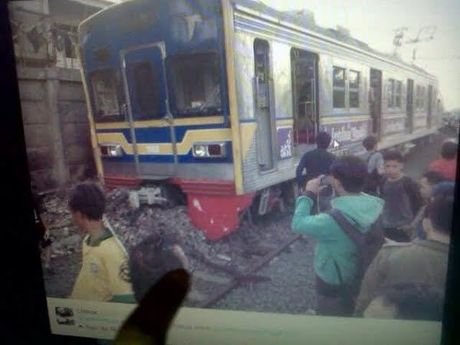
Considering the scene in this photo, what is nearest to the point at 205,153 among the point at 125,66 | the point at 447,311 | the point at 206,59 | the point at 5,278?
the point at 206,59

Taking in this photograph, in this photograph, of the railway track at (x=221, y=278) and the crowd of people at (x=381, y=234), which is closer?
the crowd of people at (x=381, y=234)

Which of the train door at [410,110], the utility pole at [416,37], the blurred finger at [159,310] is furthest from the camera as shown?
the train door at [410,110]

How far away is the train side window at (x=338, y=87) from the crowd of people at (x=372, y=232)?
15 cm

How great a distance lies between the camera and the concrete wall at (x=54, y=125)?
1.28m

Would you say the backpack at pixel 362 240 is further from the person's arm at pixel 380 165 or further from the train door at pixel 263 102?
the train door at pixel 263 102

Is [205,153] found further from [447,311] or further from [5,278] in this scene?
[5,278]

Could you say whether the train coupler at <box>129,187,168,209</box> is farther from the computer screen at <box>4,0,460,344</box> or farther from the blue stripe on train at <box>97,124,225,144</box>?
the blue stripe on train at <box>97,124,225,144</box>

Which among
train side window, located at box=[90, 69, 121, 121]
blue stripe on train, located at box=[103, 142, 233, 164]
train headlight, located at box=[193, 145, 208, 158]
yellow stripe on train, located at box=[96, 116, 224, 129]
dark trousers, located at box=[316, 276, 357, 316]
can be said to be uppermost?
train side window, located at box=[90, 69, 121, 121]

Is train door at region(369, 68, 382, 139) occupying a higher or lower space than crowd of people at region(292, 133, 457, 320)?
higher

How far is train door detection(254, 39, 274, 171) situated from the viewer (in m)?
1.20

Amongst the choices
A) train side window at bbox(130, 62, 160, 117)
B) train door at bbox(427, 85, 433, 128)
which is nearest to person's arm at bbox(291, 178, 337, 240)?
train door at bbox(427, 85, 433, 128)

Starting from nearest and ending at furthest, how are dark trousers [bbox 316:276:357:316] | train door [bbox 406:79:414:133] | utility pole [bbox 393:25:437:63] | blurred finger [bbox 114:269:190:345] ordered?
1. blurred finger [bbox 114:269:190:345]
2. utility pole [bbox 393:25:437:63]
3. dark trousers [bbox 316:276:357:316]
4. train door [bbox 406:79:414:133]

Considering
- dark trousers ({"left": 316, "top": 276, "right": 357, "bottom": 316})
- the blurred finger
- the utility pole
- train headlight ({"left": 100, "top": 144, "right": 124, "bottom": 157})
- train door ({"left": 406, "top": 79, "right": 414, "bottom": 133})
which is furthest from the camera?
train headlight ({"left": 100, "top": 144, "right": 124, "bottom": 157})

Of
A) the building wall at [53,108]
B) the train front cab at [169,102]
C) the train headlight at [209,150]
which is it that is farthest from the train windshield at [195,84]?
the building wall at [53,108]
